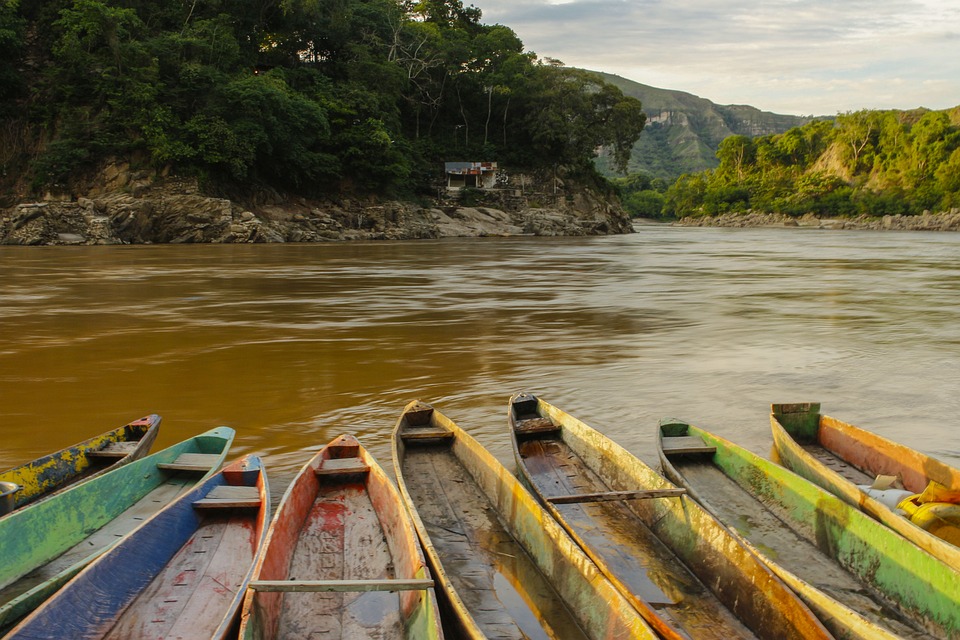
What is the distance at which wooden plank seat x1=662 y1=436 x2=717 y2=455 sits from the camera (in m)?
4.95

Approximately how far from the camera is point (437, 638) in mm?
2615

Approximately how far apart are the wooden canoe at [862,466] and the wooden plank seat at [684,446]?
0.57 metres

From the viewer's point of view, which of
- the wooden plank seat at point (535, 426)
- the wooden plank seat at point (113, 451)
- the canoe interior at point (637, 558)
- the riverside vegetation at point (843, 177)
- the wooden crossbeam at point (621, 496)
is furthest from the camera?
the riverside vegetation at point (843, 177)

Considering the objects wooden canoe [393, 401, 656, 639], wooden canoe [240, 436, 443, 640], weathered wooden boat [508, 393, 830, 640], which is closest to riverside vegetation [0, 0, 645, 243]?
wooden canoe [240, 436, 443, 640]

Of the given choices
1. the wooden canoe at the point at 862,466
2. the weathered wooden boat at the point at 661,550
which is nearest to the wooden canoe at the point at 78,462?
the weathered wooden boat at the point at 661,550

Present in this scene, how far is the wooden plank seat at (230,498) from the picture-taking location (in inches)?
163

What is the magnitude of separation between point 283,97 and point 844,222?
77.2 meters

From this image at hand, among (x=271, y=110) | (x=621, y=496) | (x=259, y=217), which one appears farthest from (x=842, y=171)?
(x=621, y=496)

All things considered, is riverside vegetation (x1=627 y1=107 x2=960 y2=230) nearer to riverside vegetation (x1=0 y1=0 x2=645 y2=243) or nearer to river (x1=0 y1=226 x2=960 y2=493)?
riverside vegetation (x1=0 y1=0 x2=645 y2=243)

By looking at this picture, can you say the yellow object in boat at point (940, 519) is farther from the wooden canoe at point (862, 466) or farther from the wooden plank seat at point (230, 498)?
the wooden plank seat at point (230, 498)

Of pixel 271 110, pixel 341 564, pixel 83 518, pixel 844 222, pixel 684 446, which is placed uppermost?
pixel 271 110

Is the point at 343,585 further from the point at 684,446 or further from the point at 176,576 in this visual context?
the point at 684,446

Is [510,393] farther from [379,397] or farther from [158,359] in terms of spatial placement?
[158,359]

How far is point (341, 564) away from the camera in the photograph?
148 inches
